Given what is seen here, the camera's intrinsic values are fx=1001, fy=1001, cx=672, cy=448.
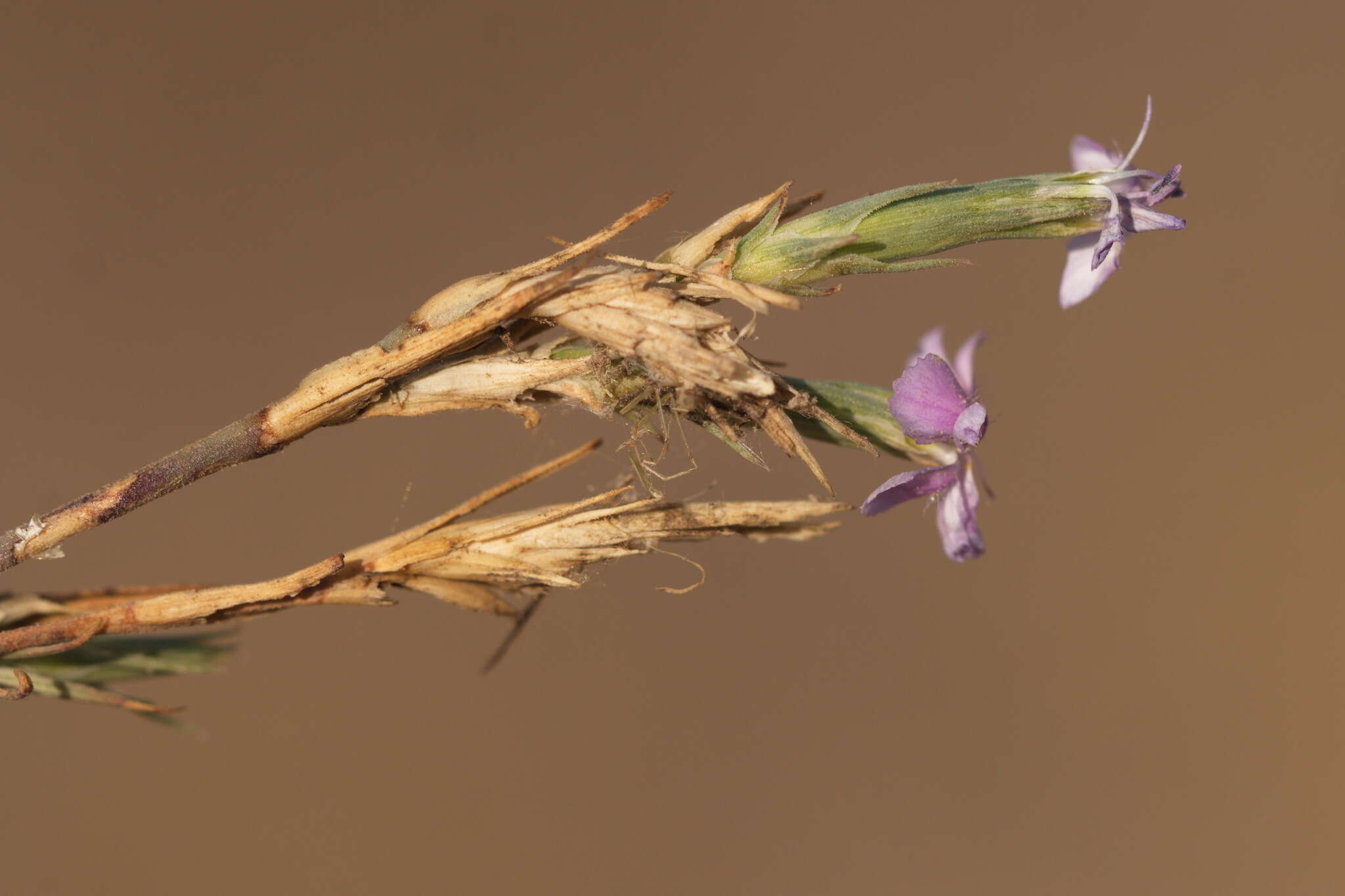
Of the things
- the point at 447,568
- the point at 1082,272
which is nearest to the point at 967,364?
the point at 1082,272

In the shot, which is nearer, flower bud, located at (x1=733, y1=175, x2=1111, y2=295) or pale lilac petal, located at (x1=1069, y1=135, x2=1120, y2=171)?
flower bud, located at (x1=733, y1=175, x2=1111, y2=295)

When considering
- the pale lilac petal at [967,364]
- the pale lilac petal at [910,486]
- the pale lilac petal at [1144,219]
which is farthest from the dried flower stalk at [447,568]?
the pale lilac petal at [1144,219]

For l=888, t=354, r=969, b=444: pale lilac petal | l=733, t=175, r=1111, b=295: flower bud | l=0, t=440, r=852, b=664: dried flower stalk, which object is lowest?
l=0, t=440, r=852, b=664: dried flower stalk

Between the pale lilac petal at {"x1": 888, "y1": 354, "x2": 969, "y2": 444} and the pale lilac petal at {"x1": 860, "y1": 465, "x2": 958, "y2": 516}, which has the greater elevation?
the pale lilac petal at {"x1": 888, "y1": 354, "x2": 969, "y2": 444}

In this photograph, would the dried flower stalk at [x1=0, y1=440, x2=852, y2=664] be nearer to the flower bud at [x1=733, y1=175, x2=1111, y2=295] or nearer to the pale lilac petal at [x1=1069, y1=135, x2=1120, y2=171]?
the flower bud at [x1=733, y1=175, x2=1111, y2=295]

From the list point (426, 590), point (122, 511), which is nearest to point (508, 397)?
point (426, 590)

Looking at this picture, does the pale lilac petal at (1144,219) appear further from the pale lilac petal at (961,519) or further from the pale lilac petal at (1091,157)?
the pale lilac petal at (961,519)

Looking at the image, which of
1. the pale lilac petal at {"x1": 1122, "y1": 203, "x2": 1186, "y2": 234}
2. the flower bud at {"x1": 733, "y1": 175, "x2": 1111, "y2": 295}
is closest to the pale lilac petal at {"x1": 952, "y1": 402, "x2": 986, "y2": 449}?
the flower bud at {"x1": 733, "y1": 175, "x2": 1111, "y2": 295}
